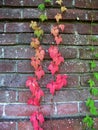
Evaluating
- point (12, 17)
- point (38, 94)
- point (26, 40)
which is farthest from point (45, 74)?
point (12, 17)

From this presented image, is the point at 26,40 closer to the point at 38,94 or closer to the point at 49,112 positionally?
the point at 38,94

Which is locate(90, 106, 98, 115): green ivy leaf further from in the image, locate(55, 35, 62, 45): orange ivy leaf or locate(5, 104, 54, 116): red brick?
locate(55, 35, 62, 45): orange ivy leaf

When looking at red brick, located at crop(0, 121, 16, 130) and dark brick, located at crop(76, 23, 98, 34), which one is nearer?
red brick, located at crop(0, 121, 16, 130)

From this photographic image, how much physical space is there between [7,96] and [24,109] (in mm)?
122

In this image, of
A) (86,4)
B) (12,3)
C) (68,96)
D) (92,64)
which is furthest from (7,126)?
(86,4)

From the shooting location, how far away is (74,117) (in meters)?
1.54

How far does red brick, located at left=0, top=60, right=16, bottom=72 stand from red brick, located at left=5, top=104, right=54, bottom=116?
0.67 feet

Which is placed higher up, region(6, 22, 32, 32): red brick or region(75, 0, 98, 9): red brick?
region(75, 0, 98, 9): red brick

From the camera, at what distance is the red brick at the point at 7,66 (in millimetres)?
1543

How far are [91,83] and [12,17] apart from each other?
1.97ft

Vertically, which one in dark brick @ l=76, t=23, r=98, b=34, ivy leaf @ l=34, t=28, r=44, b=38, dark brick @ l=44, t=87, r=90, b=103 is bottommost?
dark brick @ l=44, t=87, r=90, b=103

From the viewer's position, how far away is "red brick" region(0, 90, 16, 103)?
153 centimetres

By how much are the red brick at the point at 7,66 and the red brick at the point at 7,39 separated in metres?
0.11

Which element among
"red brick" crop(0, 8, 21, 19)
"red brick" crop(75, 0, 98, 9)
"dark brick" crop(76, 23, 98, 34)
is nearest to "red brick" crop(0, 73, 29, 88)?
"red brick" crop(0, 8, 21, 19)
